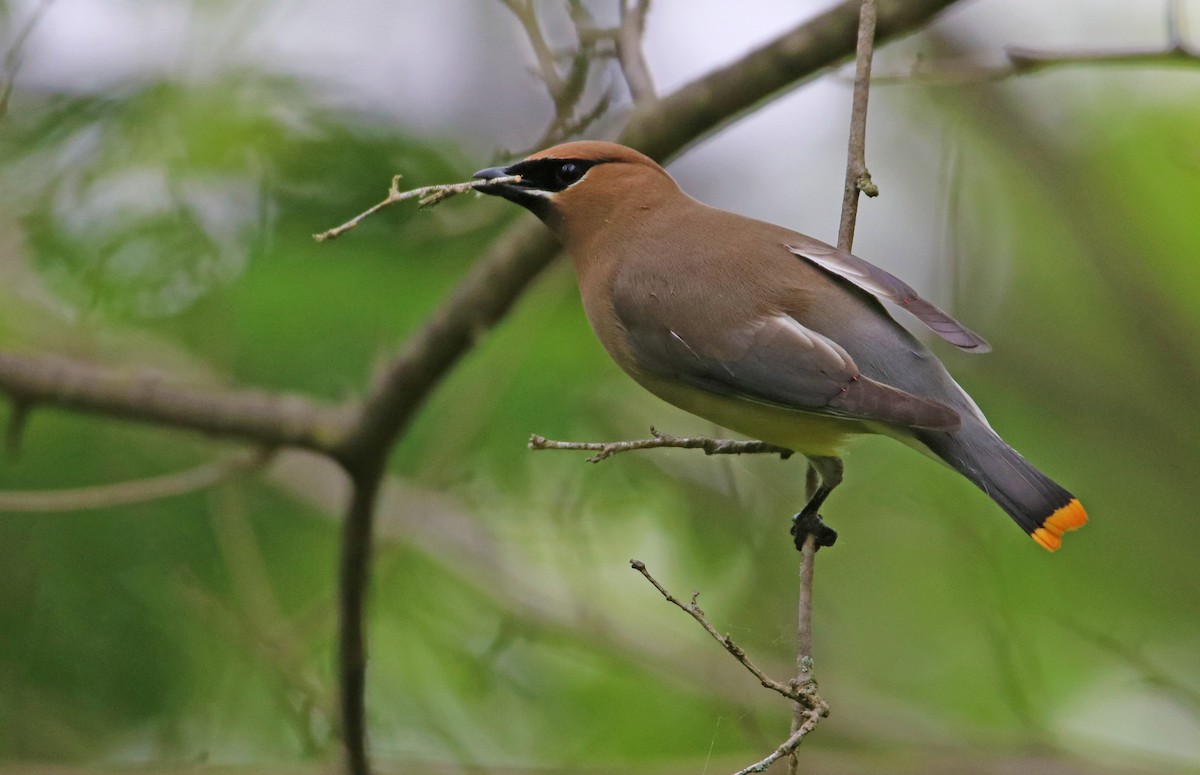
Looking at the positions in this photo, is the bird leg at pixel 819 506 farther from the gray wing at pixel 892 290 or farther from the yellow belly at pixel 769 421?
the gray wing at pixel 892 290

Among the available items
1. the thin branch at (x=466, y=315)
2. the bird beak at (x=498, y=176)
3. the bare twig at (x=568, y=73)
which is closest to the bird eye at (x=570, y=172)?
the bird beak at (x=498, y=176)

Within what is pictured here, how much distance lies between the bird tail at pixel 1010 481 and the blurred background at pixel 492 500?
1888mm

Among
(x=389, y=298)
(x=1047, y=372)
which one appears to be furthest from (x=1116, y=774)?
(x=389, y=298)

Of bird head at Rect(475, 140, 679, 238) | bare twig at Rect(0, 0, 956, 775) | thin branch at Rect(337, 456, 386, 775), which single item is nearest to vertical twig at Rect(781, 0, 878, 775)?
bird head at Rect(475, 140, 679, 238)

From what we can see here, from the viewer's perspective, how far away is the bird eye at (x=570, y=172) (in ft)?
12.7

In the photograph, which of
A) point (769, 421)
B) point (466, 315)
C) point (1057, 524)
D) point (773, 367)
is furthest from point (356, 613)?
point (1057, 524)

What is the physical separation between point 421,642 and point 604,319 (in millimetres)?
3127

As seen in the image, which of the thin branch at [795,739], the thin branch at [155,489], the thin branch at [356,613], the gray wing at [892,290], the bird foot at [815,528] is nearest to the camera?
the thin branch at [795,739]

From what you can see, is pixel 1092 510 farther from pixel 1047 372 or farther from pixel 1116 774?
pixel 1116 774

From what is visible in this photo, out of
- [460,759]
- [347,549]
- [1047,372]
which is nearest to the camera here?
[347,549]

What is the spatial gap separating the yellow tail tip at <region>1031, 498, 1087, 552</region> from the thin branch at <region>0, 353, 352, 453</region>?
236cm

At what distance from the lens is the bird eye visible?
3.86 metres

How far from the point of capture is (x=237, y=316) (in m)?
5.68

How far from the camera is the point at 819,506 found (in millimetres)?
3797
